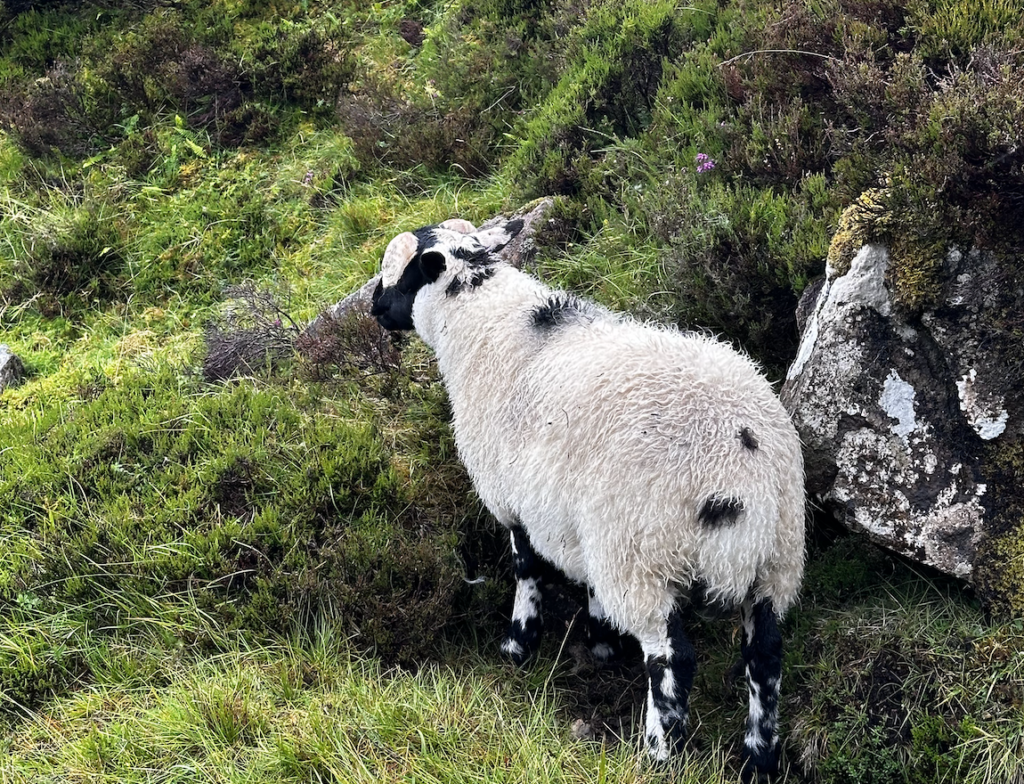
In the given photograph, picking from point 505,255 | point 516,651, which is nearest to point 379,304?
point 505,255

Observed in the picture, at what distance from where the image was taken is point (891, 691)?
12.9ft

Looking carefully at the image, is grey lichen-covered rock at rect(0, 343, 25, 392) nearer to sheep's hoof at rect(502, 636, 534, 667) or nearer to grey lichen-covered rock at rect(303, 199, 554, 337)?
grey lichen-covered rock at rect(303, 199, 554, 337)

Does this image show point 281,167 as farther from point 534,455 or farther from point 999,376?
point 999,376

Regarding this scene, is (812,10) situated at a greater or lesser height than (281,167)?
greater

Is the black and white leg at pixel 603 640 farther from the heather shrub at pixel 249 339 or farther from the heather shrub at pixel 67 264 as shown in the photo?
the heather shrub at pixel 67 264

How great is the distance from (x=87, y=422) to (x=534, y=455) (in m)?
3.44

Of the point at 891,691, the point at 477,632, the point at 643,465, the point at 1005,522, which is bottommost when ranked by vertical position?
the point at 477,632

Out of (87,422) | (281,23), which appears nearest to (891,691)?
(87,422)

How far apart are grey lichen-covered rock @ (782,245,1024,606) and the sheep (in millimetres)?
505

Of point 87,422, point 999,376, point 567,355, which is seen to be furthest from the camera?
point 87,422

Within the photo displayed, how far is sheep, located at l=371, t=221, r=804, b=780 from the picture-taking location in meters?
3.70

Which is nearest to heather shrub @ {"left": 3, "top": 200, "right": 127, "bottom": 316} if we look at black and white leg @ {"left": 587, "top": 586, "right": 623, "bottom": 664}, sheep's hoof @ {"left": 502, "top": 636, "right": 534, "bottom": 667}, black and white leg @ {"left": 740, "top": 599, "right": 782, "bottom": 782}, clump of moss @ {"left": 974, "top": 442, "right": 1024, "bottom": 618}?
sheep's hoof @ {"left": 502, "top": 636, "right": 534, "bottom": 667}

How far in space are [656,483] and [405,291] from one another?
2.29m

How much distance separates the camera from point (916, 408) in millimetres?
4230
